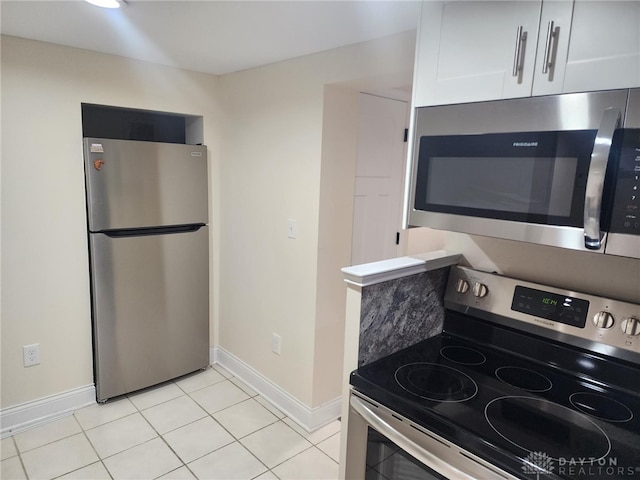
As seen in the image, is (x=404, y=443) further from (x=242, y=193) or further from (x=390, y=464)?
(x=242, y=193)

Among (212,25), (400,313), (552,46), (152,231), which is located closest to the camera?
(552,46)

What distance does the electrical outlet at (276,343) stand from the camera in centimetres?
275

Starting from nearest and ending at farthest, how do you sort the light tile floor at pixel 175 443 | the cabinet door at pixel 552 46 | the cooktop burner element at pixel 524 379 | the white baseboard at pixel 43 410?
the cabinet door at pixel 552 46 → the cooktop burner element at pixel 524 379 → the light tile floor at pixel 175 443 → the white baseboard at pixel 43 410

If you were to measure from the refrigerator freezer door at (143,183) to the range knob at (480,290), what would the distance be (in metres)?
2.04

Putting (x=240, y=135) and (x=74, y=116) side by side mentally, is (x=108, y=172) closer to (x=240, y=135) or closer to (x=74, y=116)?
(x=74, y=116)

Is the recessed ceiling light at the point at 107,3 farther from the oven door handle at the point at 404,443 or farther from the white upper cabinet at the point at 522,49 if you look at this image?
the oven door handle at the point at 404,443

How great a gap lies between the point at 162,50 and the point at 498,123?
198cm

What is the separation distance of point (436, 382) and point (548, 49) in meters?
1.04

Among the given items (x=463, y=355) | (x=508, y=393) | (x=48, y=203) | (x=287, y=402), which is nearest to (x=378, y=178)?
(x=463, y=355)

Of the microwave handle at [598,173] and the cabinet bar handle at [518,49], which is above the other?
the cabinet bar handle at [518,49]

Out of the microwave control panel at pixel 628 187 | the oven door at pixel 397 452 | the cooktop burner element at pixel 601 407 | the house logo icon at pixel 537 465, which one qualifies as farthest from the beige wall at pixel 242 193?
the house logo icon at pixel 537 465

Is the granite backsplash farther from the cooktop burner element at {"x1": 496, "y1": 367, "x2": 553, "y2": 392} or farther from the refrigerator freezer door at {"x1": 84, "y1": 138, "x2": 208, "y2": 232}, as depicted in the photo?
the refrigerator freezer door at {"x1": 84, "y1": 138, "x2": 208, "y2": 232}

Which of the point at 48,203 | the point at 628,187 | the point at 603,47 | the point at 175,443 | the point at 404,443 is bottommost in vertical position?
the point at 175,443

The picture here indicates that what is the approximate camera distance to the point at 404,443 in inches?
48.8
